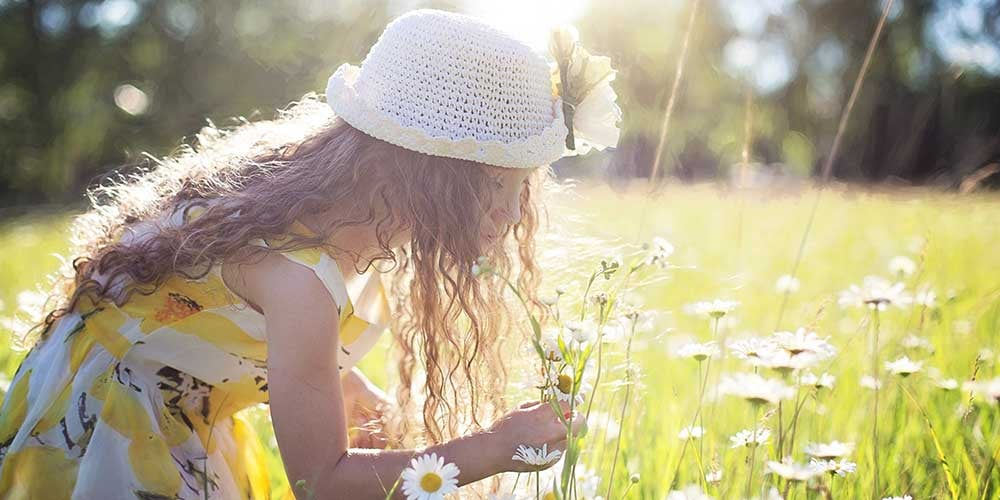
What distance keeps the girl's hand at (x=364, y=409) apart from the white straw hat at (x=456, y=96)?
0.77 meters

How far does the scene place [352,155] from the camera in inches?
66.7

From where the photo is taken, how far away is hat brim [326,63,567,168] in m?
1.60

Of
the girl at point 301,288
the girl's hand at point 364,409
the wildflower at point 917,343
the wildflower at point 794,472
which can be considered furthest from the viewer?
the girl's hand at point 364,409

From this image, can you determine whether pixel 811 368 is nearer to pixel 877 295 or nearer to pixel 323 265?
pixel 877 295

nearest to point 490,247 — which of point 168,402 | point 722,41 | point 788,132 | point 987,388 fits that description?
point 168,402

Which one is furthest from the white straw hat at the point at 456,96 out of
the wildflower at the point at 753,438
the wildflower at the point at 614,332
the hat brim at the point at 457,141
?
the wildflower at the point at 753,438

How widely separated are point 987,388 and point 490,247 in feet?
2.99

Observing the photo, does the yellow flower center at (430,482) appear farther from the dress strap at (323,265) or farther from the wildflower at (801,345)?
the wildflower at (801,345)

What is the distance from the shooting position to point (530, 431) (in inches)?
56.6

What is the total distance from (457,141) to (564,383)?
19.3 inches

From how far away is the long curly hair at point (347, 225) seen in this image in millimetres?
1676

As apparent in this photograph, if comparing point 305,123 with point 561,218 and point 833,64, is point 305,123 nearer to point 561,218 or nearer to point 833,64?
point 561,218

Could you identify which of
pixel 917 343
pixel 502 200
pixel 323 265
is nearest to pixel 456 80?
pixel 502 200

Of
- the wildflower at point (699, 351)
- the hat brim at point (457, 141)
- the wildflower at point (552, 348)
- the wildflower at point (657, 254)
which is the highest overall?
the hat brim at point (457, 141)
